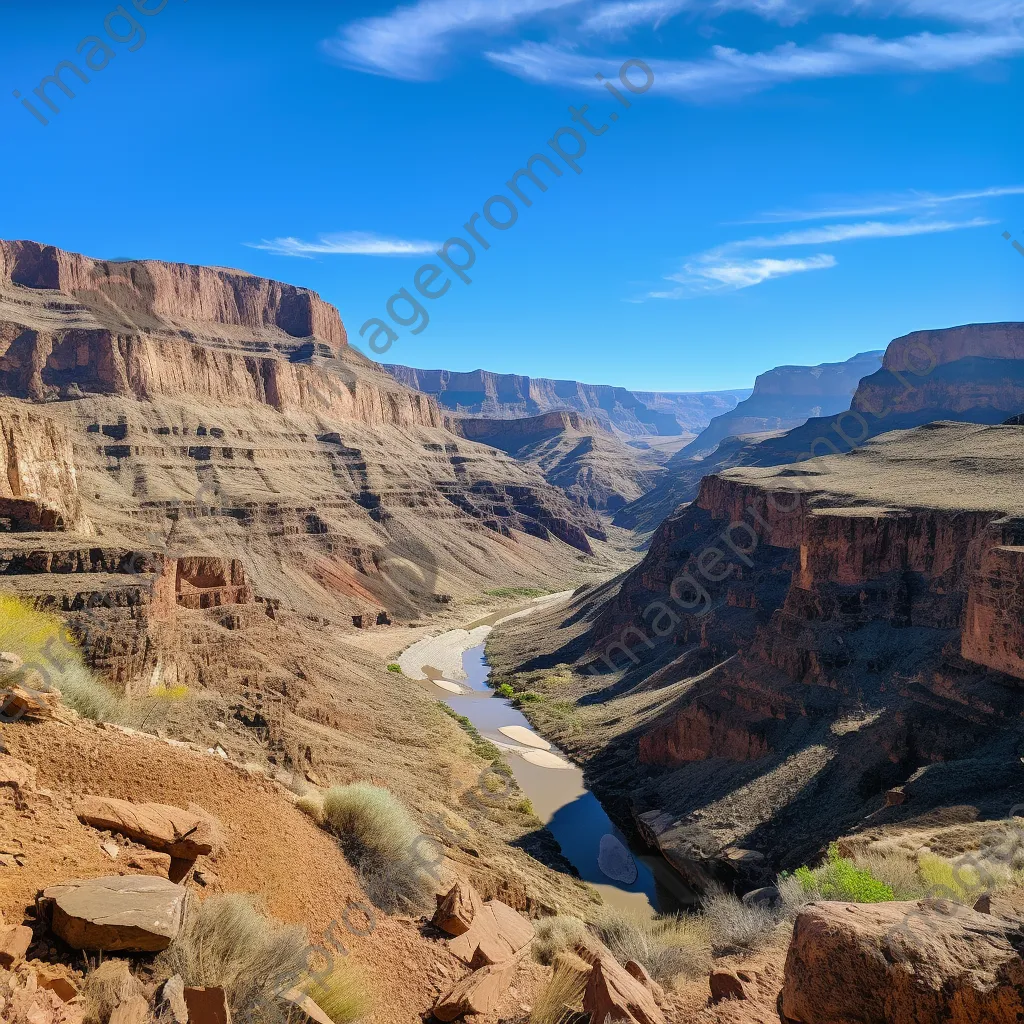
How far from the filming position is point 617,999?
8.09 metres

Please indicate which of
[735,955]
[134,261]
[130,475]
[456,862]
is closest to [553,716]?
[456,862]

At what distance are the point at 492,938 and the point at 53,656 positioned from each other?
43.8 ft

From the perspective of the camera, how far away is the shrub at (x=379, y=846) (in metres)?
12.8

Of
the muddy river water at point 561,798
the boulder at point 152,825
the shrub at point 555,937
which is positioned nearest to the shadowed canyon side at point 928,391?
the muddy river water at point 561,798

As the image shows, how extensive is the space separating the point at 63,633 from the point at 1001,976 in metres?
24.3

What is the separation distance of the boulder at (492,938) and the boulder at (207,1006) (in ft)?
15.7

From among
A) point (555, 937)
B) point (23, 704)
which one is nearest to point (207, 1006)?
point (23, 704)

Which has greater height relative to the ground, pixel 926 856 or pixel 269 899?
pixel 269 899

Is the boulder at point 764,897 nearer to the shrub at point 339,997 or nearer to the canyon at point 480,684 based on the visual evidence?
the canyon at point 480,684

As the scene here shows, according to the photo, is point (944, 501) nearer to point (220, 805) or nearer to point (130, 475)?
point (220, 805)

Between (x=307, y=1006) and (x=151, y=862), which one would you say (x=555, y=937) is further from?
(x=151, y=862)

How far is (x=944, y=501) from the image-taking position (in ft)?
138

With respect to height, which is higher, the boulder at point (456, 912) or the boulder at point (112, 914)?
the boulder at point (112, 914)

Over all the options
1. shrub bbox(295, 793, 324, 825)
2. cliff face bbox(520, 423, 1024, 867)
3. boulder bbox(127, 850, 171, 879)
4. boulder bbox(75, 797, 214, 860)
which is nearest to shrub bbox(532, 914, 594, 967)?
shrub bbox(295, 793, 324, 825)
